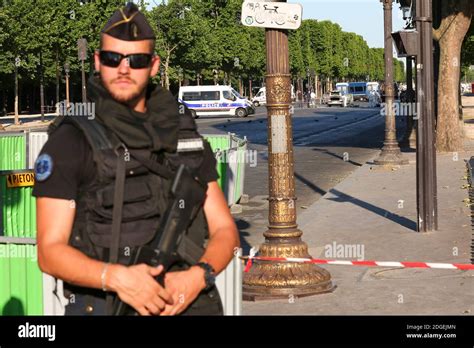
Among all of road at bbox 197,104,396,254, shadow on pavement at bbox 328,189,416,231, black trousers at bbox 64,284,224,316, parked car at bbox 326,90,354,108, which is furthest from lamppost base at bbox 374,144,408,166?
parked car at bbox 326,90,354,108

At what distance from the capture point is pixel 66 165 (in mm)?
3320

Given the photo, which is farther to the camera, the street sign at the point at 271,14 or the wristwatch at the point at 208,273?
the street sign at the point at 271,14

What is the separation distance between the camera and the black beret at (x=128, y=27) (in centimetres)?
353

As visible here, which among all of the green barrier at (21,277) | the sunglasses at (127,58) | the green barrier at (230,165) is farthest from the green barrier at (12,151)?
the sunglasses at (127,58)

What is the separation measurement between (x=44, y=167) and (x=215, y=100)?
Answer: 64.2 metres

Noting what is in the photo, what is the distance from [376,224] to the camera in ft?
47.8

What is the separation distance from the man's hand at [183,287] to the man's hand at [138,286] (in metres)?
0.10

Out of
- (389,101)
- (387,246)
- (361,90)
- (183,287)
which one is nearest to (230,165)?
(387,246)

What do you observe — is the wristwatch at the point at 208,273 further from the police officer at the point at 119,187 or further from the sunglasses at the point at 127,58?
the sunglasses at the point at 127,58

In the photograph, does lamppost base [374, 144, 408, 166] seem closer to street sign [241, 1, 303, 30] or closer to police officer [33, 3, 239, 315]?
street sign [241, 1, 303, 30]

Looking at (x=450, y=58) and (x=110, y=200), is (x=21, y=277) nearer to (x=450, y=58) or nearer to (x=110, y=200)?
(x=110, y=200)

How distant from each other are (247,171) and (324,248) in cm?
1295
